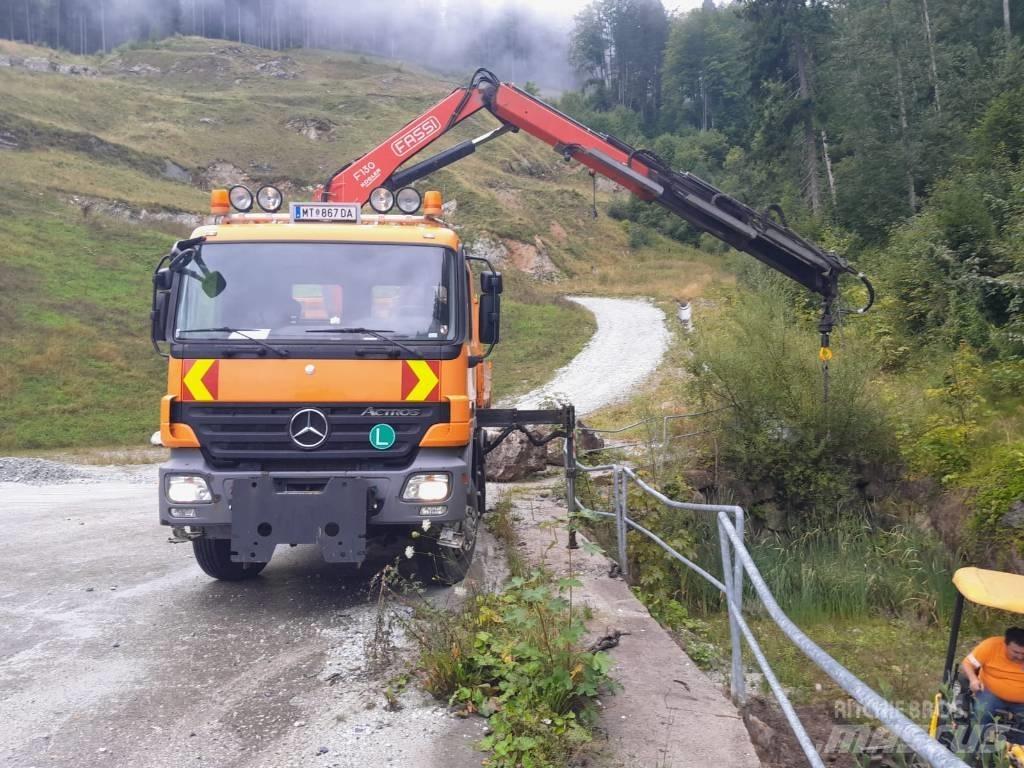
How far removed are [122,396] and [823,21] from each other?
28257 millimetres

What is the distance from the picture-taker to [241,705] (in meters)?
4.68

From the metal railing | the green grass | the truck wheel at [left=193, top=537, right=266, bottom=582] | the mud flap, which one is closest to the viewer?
the metal railing

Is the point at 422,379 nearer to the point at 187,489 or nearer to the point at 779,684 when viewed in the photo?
the point at 187,489

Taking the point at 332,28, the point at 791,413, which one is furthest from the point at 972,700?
the point at 332,28

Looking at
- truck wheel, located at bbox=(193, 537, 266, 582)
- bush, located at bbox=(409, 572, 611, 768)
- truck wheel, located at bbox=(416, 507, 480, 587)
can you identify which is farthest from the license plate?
bush, located at bbox=(409, 572, 611, 768)

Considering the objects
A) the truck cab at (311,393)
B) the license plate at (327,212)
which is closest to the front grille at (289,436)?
the truck cab at (311,393)

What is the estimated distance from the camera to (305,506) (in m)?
5.86

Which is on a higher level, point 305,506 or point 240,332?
point 240,332

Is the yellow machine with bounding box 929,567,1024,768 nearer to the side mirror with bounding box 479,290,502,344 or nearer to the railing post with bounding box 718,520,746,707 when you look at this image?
the railing post with bounding box 718,520,746,707

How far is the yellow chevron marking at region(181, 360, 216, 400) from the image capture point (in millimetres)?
5992

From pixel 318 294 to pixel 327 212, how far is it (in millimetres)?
996

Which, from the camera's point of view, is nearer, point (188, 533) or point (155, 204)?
point (188, 533)

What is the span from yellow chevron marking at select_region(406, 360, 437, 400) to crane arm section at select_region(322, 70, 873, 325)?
424 cm

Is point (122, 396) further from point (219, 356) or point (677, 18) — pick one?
point (677, 18)
